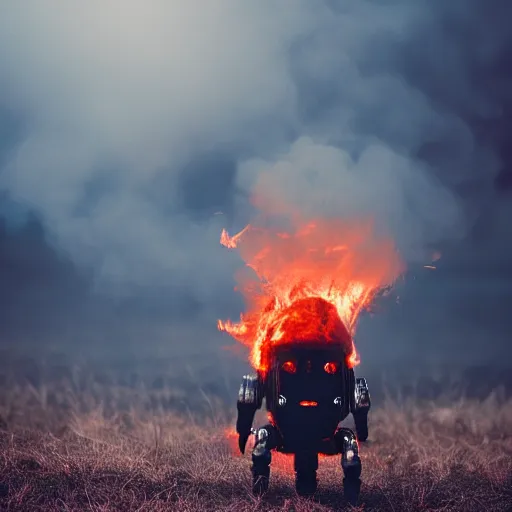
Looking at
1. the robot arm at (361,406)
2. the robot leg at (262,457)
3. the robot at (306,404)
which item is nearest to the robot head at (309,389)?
the robot at (306,404)

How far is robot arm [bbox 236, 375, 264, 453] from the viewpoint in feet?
29.9

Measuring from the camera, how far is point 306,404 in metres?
8.78

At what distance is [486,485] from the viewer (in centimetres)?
988

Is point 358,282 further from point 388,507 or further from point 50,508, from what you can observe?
point 50,508

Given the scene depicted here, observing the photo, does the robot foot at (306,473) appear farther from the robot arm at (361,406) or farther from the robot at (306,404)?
the robot arm at (361,406)

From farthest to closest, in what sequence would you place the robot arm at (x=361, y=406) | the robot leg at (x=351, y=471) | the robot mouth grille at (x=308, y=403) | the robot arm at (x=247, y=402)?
the robot arm at (x=247, y=402), the robot arm at (x=361, y=406), the robot mouth grille at (x=308, y=403), the robot leg at (x=351, y=471)

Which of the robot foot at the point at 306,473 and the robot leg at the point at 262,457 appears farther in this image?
the robot foot at the point at 306,473

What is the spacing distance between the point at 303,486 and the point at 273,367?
7.27 ft

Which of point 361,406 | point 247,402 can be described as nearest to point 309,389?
point 361,406

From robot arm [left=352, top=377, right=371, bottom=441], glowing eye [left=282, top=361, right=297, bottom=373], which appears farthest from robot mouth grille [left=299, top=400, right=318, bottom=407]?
robot arm [left=352, top=377, right=371, bottom=441]

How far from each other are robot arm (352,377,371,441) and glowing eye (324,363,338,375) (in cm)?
48

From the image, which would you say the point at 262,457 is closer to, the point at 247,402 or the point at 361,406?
the point at 247,402

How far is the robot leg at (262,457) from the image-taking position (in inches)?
341

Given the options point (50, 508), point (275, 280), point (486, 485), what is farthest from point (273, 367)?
point (486, 485)
